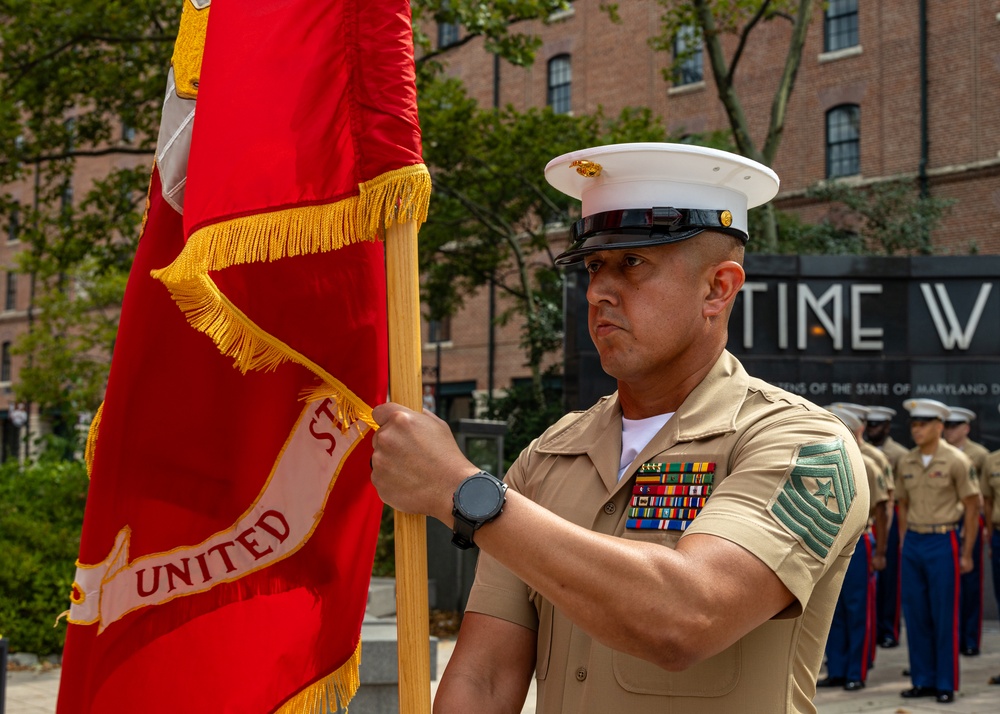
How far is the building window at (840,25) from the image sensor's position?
25297mm

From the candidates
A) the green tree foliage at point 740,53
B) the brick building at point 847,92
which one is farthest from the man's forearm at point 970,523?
the brick building at point 847,92

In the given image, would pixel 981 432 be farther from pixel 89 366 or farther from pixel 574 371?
pixel 89 366

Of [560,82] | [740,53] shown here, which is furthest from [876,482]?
[560,82]

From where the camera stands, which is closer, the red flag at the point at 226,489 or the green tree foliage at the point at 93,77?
the red flag at the point at 226,489

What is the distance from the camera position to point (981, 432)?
13172 mm

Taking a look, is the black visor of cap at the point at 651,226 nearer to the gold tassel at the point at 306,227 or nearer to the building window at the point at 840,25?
the gold tassel at the point at 306,227

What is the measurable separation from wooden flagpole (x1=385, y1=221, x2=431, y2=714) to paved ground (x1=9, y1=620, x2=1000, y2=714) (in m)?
5.36

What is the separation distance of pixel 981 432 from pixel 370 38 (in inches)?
493

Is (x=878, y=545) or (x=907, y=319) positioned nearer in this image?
(x=878, y=545)

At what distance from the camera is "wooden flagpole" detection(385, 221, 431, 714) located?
1.97 meters

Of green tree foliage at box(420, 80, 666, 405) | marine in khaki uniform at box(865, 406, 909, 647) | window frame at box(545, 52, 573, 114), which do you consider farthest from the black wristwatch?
window frame at box(545, 52, 573, 114)

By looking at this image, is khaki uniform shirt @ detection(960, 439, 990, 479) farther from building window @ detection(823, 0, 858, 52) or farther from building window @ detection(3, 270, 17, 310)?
building window @ detection(3, 270, 17, 310)

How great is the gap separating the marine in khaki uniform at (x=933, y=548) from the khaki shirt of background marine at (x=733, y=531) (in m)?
7.49

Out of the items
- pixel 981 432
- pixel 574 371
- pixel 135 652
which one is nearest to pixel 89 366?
pixel 574 371
